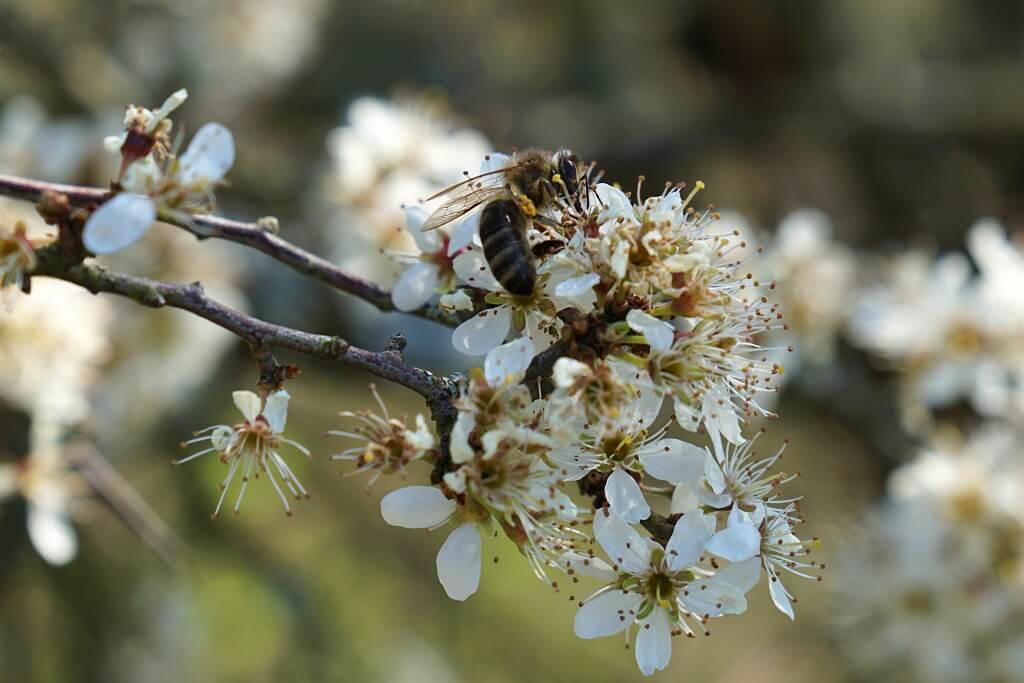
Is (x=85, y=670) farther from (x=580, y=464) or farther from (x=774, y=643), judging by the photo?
(x=774, y=643)

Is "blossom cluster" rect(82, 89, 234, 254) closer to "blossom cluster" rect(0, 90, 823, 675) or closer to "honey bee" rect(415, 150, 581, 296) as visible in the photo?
"blossom cluster" rect(0, 90, 823, 675)

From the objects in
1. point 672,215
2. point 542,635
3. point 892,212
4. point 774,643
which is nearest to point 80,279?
point 672,215

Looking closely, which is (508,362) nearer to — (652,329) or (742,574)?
(652,329)

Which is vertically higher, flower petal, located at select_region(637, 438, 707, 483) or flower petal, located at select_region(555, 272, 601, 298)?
flower petal, located at select_region(555, 272, 601, 298)

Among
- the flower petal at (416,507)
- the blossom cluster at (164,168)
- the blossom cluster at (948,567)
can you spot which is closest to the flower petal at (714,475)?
the flower petal at (416,507)

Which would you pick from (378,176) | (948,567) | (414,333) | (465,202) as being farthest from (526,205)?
(948,567)

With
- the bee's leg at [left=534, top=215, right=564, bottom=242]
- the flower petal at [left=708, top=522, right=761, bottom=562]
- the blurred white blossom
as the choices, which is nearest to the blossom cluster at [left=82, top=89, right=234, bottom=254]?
the bee's leg at [left=534, top=215, right=564, bottom=242]

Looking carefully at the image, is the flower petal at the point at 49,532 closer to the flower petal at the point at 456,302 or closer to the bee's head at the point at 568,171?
the flower petal at the point at 456,302
